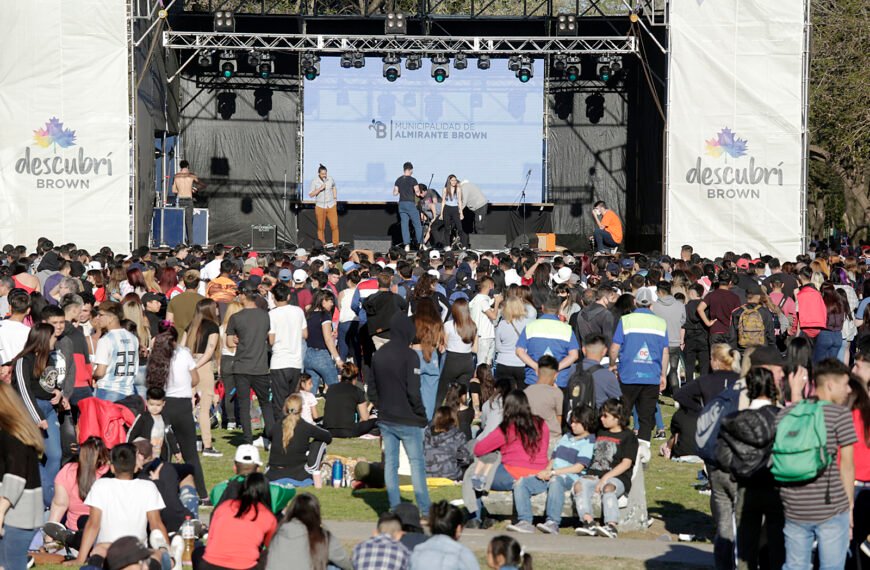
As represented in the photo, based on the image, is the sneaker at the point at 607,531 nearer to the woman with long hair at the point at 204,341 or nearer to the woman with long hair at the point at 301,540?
the woman with long hair at the point at 301,540

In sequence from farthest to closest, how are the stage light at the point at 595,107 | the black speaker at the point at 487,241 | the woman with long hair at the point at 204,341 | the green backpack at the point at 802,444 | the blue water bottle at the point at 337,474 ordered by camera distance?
the stage light at the point at 595,107 → the black speaker at the point at 487,241 → the woman with long hair at the point at 204,341 → the blue water bottle at the point at 337,474 → the green backpack at the point at 802,444

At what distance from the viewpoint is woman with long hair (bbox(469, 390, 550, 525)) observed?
990 centimetres

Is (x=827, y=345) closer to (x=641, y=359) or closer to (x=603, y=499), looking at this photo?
(x=641, y=359)

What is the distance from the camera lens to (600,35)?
1108 inches

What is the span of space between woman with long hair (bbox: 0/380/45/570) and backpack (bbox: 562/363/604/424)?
5.14 metres

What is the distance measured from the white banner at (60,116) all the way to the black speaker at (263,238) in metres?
4.51

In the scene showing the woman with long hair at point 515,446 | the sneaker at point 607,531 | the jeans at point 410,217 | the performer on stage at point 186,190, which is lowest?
the sneaker at point 607,531

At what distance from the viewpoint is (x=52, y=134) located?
78.0ft

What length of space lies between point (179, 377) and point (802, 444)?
215 inches

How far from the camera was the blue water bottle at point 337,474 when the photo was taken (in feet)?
37.8

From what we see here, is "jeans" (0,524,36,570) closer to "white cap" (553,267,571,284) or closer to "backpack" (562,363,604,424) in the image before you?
"backpack" (562,363,604,424)

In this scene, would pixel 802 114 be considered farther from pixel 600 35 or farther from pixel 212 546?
pixel 212 546

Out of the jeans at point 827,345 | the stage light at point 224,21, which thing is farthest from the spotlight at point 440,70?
the jeans at point 827,345

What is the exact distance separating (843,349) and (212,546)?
28.8 feet
